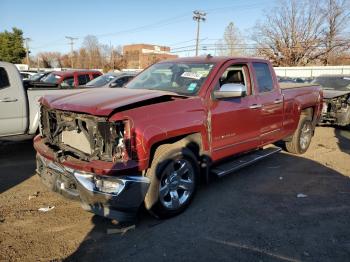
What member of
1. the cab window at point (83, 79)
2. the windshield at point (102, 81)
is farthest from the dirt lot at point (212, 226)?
the cab window at point (83, 79)

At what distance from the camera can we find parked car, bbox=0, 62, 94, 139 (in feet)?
21.4

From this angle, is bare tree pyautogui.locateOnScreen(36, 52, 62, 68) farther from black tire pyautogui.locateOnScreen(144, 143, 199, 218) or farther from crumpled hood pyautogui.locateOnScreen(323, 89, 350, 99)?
black tire pyautogui.locateOnScreen(144, 143, 199, 218)

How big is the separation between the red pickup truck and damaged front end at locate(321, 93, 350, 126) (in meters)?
5.22

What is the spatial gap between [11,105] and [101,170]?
3890 mm

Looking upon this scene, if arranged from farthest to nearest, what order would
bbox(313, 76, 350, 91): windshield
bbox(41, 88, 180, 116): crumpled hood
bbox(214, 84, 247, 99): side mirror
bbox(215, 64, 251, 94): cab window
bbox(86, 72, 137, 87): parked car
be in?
bbox(86, 72, 137, 87): parked car
bbox(313, 76, 350, 91): windshield
bbox(215, 64, 251, 94): cab window
bbox(214, 84, 247, 99): side mirror
bbox(41, 88, 180, 116): crumpled hood

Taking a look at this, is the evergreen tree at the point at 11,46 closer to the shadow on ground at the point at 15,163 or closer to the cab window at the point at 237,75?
the shadow on ground at the point at 15,163

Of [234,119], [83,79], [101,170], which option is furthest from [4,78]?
[83,79]

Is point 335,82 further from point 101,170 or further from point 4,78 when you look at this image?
point 101,170

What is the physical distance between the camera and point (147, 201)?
156 inches

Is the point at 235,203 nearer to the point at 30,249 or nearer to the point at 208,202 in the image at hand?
the point at 208,202

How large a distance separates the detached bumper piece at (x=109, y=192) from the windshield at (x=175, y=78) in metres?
1.64

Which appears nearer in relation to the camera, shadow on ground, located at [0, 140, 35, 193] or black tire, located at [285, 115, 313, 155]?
shadow on ground, located at [0, 140, 35, 193]

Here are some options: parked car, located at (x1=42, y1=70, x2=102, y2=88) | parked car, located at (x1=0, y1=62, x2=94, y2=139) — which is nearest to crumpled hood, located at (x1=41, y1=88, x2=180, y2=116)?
parked car, located at (x1=0, y1=62, x2=94, y2=139)

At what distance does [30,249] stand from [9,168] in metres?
3.23
